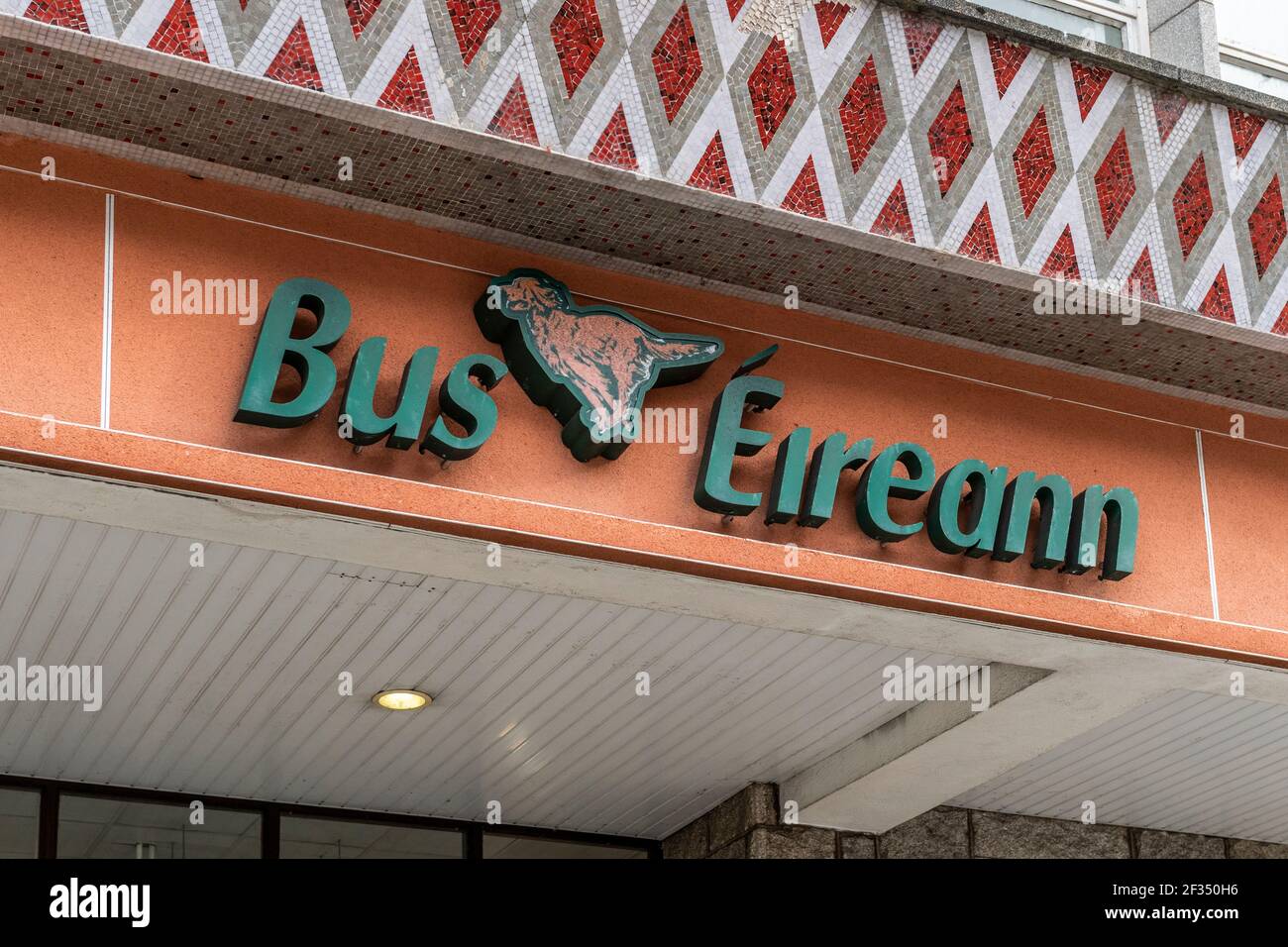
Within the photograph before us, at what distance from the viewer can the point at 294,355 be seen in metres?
6.41

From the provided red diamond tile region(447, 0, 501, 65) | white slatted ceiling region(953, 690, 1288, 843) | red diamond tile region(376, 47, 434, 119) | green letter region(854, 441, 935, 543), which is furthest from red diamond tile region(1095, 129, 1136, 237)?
red diamond tile region(376, 47, 434, 119)

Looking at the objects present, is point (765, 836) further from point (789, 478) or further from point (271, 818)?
point (789, 478)

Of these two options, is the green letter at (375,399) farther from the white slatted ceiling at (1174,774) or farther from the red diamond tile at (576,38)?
the white slatted ceiling at (1174,774)

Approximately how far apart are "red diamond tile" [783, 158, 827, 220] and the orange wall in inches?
23.2

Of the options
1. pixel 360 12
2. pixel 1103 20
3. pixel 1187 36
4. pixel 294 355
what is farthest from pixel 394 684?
pixel 1187 36

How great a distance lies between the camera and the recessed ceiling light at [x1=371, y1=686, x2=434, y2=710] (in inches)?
329

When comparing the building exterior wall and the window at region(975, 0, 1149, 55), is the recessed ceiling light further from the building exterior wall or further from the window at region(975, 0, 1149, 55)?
the window at region(975, 0, 1149, 55)

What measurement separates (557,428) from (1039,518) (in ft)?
7.57

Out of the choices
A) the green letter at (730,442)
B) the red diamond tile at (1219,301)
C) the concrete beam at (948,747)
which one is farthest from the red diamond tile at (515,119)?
the concrete beam at (948,747)

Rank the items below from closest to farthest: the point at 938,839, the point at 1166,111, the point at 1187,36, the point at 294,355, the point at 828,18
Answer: the point at 294,355 → the point at 828,18 → the point at 1166,111 → the point at 1187,36 → the point at 938,839

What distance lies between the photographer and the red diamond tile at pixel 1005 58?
750 cm

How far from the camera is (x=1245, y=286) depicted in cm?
799

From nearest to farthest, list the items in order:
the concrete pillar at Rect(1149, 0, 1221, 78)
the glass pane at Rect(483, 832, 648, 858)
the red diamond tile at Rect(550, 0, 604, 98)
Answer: the red diamond tile at Rect(550, 0, 604, 98) < the concrete pillar at Rect(1149, 0, 1221, 78) < the glass pane at Rect(483, 832, 648, 858)
